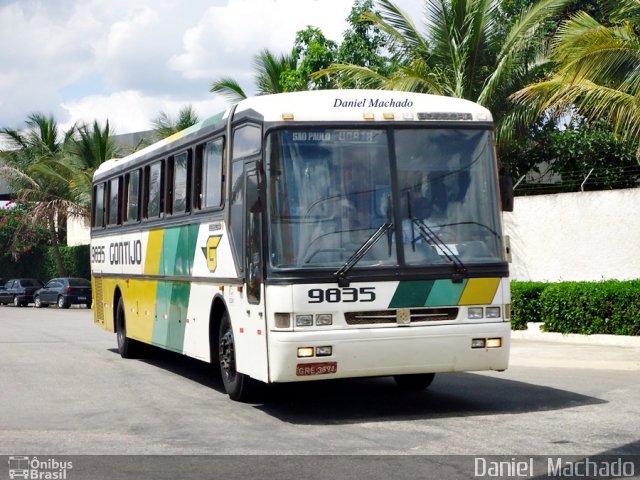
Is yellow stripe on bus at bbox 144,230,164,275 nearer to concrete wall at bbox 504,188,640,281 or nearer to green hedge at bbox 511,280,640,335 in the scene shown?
green hedge at bbox 511,280,640,335

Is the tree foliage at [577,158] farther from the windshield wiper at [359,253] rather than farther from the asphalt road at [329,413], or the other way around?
the windshield wiper at [359,253]

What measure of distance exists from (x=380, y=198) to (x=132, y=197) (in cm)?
749

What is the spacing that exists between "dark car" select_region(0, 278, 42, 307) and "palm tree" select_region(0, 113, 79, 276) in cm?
152

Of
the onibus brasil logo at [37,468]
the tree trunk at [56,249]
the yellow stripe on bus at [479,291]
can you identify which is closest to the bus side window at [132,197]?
the yellow stripe on bus at [479,291]

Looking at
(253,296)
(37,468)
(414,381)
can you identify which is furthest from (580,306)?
(37,468)

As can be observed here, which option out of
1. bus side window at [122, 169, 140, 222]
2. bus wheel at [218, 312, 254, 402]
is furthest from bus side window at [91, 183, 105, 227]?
bus wheel at [218, 312, 254, 402]

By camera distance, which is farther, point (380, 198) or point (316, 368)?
point (380, 198)

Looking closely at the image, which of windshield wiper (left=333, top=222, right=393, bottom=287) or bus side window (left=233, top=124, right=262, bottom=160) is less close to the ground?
bus side window (left=233, top=124, right=262, bottom=160)

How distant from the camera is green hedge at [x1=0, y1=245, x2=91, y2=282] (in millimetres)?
50219

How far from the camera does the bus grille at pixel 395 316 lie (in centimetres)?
1052

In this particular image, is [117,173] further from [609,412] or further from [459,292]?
[609,412]

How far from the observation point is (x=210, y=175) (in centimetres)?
1286

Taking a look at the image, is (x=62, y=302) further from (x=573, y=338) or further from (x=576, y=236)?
(x=573, y=338)

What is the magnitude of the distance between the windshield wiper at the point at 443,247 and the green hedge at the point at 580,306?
8.19 m
